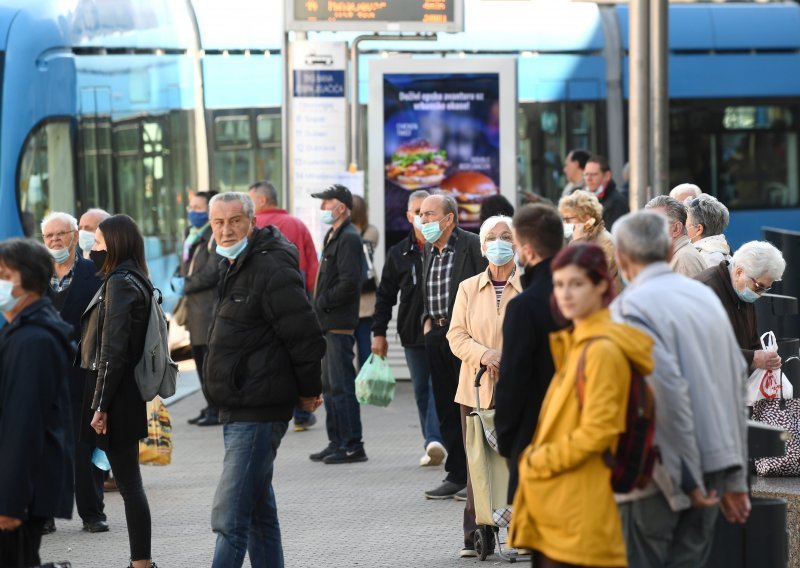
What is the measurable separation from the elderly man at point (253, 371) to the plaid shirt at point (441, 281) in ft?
7.92

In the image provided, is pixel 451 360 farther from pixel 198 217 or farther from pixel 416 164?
pixel 416 164

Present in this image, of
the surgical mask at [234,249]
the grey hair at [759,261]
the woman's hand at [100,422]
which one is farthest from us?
the woman's hand at [100,422]

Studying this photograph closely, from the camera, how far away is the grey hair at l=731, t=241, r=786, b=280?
6.43 metres

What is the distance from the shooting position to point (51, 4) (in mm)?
14047

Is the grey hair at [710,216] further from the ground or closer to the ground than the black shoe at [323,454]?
further from the ground

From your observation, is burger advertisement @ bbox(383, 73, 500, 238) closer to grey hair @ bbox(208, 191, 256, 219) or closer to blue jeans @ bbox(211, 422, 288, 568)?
grey hair @ bbox(208, 191, 256, 219)

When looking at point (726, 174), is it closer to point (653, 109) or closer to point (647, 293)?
point (653, 109)

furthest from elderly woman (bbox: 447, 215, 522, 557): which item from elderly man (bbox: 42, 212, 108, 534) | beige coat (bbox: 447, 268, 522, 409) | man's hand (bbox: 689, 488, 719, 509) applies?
man's hand (bbox: 689, 488, 719, 509)

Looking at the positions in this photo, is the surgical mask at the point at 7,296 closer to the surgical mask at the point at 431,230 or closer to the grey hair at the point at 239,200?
the grey hair at the point at 239,200

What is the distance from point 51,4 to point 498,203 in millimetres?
5773

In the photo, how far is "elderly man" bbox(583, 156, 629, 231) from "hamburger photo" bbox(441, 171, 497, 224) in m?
1.00

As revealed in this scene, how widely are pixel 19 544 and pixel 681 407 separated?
229cm

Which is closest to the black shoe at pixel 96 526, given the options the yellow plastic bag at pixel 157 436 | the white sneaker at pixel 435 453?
the yellow plastic bag at pixel 157 436

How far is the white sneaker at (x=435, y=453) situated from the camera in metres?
A: 9.83
